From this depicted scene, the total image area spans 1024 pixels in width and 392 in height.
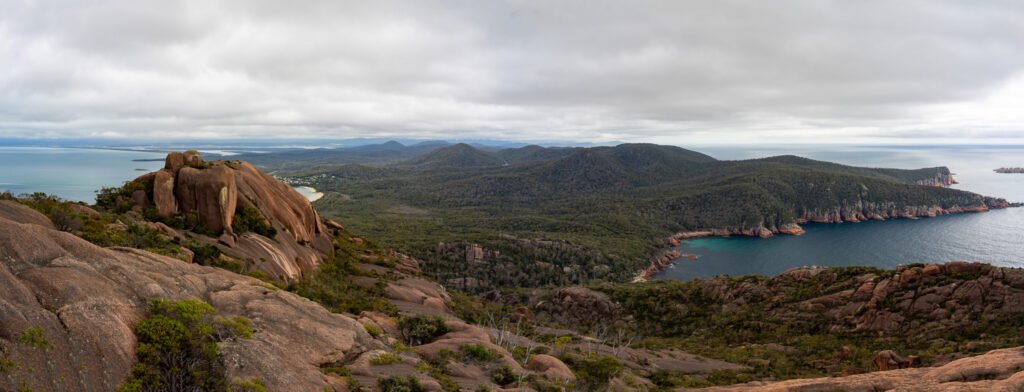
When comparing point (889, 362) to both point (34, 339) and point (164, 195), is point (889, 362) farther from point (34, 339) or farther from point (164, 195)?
point (164, 195)

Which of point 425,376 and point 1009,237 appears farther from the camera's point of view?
point 1009,237

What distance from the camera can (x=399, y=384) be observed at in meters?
17.6

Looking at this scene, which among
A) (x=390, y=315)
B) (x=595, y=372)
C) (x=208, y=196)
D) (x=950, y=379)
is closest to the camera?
(x=950, y=379)

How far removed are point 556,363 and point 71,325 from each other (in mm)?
22043

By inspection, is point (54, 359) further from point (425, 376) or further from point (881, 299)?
point (881, 299)

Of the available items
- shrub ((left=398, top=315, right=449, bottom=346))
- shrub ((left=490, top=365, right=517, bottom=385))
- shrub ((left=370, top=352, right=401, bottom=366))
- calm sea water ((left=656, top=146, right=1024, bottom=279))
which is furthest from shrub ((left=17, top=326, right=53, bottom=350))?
calm sea water ((left=656, top=146, right=1024, bottom=279))

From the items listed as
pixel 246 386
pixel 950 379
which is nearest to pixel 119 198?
pixel 246 386

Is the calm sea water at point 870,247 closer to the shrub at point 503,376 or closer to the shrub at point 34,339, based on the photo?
the shrub at point 503,376

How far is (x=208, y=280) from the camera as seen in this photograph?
809 inches

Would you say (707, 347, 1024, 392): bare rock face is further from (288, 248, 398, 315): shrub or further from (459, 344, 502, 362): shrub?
(288, 248, 398, 315): shrub

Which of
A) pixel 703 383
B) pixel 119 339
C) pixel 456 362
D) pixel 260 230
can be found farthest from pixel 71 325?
pixel 703 383

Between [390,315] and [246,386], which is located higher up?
[246,386]

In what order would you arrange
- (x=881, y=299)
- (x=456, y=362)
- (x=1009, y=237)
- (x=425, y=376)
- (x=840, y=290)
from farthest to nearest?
(x=1009, y=237)
(x=840, y=290)
(x=881, y=299)
(x=456, y=362)
(x=425, y=376)

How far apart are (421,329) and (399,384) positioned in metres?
9.90
